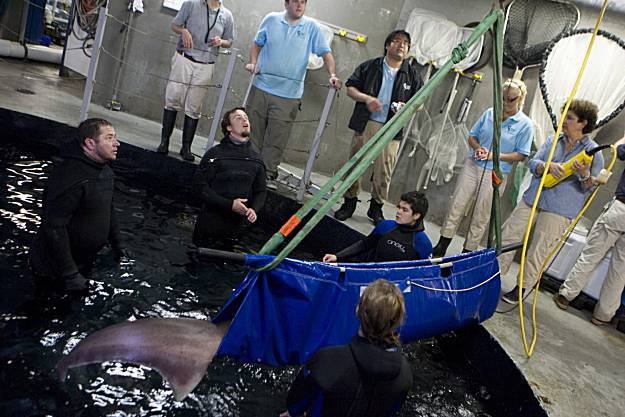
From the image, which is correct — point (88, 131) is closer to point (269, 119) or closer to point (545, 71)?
point (269, 119)

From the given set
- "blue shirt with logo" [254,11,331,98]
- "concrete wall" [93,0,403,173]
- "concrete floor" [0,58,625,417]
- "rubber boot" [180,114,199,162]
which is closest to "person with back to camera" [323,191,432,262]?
"concrete floor" [0,58,625,417]

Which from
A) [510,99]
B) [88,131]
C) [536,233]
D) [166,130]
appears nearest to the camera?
[88,131]

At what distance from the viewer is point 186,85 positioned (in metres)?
6.53

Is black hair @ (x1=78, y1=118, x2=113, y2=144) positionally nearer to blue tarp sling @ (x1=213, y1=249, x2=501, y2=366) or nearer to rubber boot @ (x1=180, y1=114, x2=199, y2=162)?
blue tarp sling @ (x1=213, y1=249, x2=501, y2=366)

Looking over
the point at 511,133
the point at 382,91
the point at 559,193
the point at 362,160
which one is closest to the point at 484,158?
the point at 511,133

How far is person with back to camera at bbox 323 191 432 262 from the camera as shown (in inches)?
162

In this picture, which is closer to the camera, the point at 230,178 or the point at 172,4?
Answer: the point at 230,178

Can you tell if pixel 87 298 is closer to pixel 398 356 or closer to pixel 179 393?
pixel 179 393

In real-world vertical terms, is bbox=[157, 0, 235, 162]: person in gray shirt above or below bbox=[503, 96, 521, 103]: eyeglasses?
below

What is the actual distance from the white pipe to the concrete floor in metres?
2.12

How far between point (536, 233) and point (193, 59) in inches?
171

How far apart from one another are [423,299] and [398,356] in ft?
4.70

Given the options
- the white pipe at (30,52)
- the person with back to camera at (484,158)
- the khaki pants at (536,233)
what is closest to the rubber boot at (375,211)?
the person with back to camera at (484,158)

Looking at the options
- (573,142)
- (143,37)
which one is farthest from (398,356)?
(143,37)
